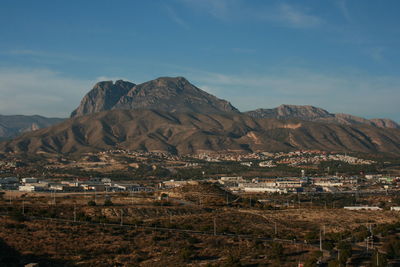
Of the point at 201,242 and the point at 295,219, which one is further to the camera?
the point at 295,219

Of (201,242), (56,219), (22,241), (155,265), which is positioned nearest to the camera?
(155,265)

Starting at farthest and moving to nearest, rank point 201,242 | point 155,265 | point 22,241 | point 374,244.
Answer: point 374,244 → point 201,242 → point 22,241 → point 155,265

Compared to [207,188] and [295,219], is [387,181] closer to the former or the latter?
[207,188]

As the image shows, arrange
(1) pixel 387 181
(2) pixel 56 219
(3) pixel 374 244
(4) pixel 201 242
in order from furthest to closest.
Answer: (1) pixel 387 181 < (2) pixel 56 219 < (3) pixel 374 244 < (4) pixel 201 242

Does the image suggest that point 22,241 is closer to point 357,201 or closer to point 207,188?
point 207,188

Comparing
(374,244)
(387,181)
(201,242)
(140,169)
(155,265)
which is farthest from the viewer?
(140,169)

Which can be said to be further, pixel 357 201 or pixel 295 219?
pixel 357 201

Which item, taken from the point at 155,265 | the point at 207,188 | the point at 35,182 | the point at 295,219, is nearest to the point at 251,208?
the point at 295,219

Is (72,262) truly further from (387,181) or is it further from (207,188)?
(387,181)

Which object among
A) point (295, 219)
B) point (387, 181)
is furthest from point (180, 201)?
point (387, 181)
